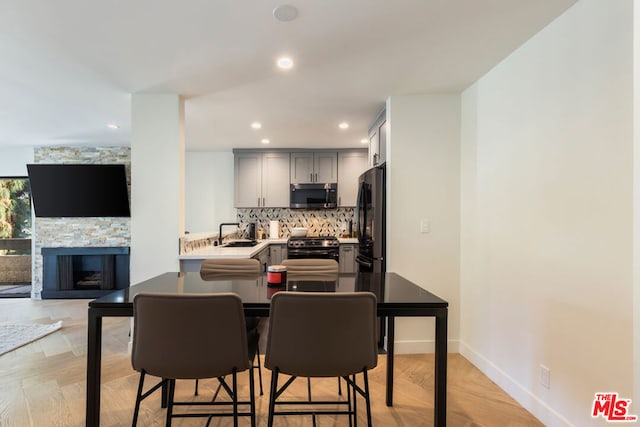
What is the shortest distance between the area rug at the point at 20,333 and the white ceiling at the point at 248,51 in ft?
7.96

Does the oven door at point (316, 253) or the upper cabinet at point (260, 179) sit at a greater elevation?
the upper cabinet at point (260, 179)

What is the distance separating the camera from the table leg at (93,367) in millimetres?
1536

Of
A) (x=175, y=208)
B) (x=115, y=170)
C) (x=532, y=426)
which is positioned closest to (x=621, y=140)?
(x=532, y=426)

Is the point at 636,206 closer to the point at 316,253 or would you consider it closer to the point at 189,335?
the point at 189,335

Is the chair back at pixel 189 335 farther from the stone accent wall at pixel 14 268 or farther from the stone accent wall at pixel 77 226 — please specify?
the stone accent wall at pixel 14 268

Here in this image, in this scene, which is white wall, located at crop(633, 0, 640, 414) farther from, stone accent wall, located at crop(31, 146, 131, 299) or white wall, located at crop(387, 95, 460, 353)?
stone accent wall, located at crop(31, 146, 131, 299)

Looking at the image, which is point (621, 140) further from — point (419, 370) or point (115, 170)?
point (115, 170)

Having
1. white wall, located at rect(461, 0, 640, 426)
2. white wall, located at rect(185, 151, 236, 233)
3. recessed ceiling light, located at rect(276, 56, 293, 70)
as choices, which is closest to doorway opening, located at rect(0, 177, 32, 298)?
white wall, located at rect(185, 151, 236, 233)

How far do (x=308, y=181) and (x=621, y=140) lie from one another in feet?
13.0

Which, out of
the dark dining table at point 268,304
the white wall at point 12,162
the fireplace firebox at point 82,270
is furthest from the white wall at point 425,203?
the white wall at point 12,162

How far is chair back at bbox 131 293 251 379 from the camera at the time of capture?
1.34 m

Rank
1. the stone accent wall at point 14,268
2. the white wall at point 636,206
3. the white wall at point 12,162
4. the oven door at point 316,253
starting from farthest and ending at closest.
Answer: the stone accent wall at point 14,268
the white wall at point 12,162
the oven door at point 316,253
the white wall at point 636,206

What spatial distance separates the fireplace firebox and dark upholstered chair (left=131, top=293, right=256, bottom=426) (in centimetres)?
429

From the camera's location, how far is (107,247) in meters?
5.02
